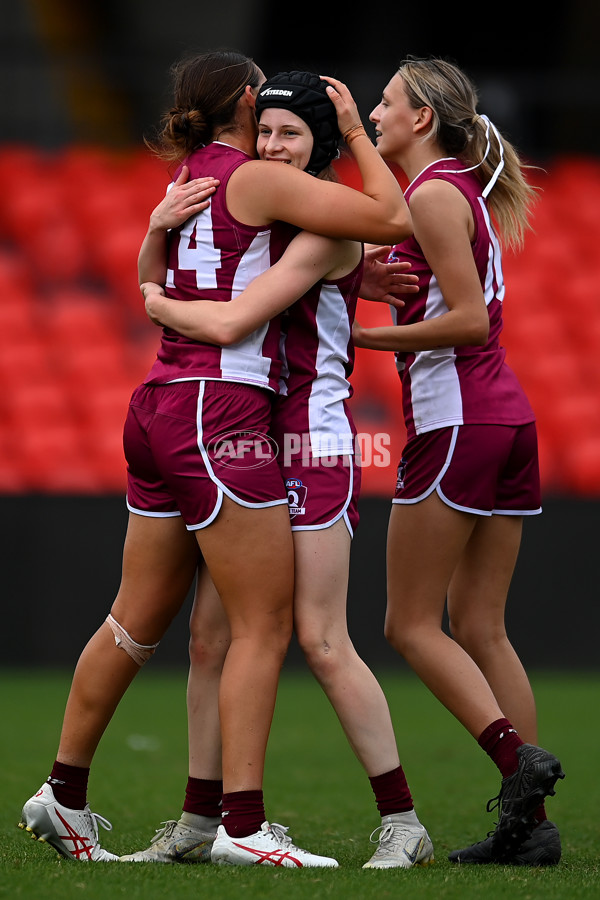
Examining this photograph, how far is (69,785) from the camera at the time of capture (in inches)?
116

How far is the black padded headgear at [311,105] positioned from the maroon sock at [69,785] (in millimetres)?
1612

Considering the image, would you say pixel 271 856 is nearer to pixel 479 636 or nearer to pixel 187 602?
pixel 479 636

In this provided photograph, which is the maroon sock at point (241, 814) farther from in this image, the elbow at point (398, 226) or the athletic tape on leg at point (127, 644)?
the elbow at point (398, 226)

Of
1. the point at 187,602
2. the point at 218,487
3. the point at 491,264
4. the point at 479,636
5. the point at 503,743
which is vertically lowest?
the point at 187,602

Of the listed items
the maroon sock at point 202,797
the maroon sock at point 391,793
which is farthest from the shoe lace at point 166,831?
the maroon sock at point 391,793

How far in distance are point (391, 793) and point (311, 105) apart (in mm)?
1686

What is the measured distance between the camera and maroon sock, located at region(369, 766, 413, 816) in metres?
2.88

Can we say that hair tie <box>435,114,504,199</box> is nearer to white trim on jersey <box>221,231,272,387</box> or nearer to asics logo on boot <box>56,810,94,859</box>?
white trim on jersey <box>221,231,272,387</box>

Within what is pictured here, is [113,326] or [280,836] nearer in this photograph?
[280,836]

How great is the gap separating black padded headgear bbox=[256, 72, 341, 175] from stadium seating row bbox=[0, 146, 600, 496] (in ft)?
14.4

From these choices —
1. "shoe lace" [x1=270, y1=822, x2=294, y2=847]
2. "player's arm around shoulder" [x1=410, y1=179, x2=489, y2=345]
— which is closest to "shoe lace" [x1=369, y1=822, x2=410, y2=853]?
"shoe lace" [x1=270, y1=822, x2=294, y2=847]

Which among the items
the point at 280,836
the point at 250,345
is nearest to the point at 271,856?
the point at 280,836

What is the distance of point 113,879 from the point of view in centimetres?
257

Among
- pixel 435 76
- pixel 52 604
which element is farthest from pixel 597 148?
pixel 435 76
